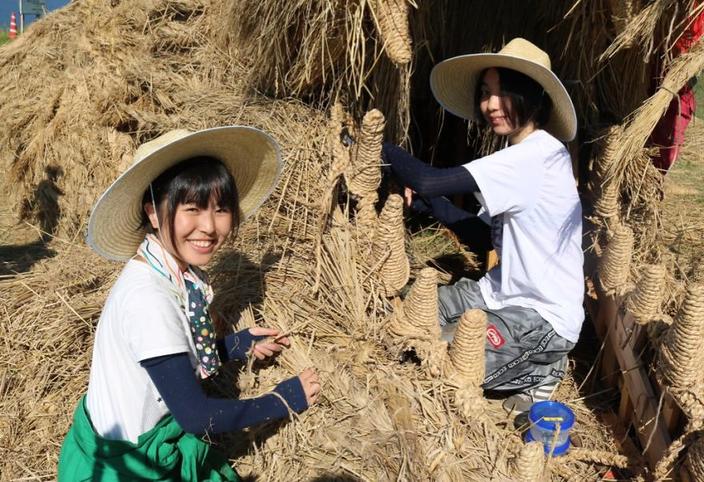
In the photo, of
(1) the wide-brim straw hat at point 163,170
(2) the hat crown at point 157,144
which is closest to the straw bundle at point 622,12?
(1) the wide-brim straw hat at point 163,170

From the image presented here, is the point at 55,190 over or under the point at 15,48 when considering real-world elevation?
under

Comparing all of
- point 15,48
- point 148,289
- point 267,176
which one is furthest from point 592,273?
point 15,48

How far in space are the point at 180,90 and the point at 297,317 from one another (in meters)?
1.71

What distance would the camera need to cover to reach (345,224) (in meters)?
2.36

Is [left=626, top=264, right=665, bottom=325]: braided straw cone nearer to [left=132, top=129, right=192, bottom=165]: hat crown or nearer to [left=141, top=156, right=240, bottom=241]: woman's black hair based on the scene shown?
[left=141, top=156, right=240, bottom=241]: woman's black hair

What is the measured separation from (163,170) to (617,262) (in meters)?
1.85

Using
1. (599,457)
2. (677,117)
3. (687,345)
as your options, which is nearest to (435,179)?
(687,345)

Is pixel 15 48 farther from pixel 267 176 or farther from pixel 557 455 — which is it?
pixel 557 455

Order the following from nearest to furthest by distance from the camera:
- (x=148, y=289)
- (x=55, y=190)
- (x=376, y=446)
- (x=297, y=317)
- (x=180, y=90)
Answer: (x=148, y=289)
(x=376, y=446)
(x=297, y=317)
(x=180, y=90)
(x=55, y=190)

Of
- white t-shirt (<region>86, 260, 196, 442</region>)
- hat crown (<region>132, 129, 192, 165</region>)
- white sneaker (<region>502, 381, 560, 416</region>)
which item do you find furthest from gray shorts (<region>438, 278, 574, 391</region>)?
hat crown (<region>132, 129, 192, 165</region>)

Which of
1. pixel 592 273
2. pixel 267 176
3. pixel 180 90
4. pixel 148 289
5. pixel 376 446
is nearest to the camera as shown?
pixel 148 289

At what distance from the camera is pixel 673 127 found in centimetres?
264

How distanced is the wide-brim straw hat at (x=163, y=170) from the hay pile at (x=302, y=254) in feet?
1.31

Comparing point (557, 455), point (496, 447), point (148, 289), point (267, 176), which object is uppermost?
point (267, 176)
